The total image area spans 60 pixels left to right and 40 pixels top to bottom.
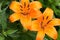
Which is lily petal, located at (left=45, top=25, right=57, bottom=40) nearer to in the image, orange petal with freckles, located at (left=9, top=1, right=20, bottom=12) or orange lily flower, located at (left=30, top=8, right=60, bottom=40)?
orange lily flower, located at (left=30, top=8, right=60, bottom=40)

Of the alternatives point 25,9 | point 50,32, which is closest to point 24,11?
point 25,9

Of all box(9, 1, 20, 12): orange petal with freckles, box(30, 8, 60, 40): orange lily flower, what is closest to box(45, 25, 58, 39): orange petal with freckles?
box(30, 8, 60, 40): orange lily flower

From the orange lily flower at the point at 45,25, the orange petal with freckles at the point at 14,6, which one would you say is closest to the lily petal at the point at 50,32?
the orange lily flower at the point at 45,25

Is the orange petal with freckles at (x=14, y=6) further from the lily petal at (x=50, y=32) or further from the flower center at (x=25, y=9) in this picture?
the lily petal at (x=50, y=32)

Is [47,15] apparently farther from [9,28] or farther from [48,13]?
[9,28]
